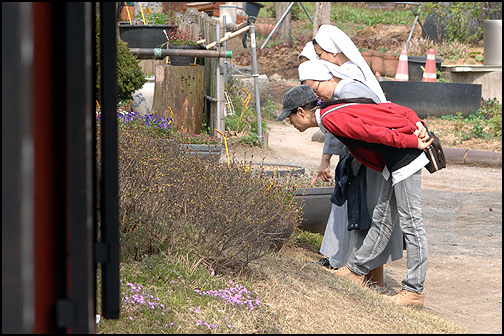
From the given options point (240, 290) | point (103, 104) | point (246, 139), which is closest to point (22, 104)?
point (103, 104)

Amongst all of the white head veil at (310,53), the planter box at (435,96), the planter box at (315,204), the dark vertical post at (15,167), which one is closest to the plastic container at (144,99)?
the planter box at (315,204)

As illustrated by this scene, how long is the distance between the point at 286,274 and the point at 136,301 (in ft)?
3.63

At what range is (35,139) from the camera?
979 mm

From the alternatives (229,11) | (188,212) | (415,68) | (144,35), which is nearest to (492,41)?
(415,68)

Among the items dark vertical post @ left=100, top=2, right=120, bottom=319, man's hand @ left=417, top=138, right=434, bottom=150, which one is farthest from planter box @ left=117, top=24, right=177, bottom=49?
dark vertical post @ left=100, top=2, right=120, bottom=319

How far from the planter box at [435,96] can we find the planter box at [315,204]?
24.2ft

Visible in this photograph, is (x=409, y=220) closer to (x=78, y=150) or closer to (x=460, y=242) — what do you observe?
(x=460, y=242)

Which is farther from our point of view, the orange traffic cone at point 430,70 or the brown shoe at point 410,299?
the orange traffic cone at point 430,70

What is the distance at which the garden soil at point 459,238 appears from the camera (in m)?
3.76

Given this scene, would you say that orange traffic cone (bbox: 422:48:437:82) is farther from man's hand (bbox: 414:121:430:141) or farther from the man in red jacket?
man's hand (bbox: 414:121:430:141)

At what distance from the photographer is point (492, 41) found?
13266 mm

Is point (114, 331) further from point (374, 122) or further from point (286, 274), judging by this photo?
point (374, 122)

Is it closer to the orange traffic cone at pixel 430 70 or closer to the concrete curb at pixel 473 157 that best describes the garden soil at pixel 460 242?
the concrete curb at pixel 473 157

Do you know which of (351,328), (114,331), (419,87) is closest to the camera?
(114,331)
